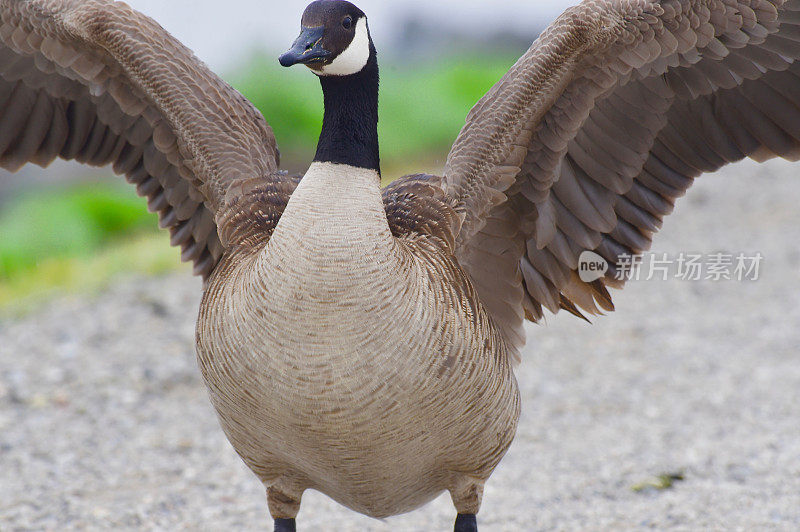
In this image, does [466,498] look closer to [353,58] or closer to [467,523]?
[467,523]

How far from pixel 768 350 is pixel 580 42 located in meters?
6.17

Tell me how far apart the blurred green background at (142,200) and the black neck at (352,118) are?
25.0ft

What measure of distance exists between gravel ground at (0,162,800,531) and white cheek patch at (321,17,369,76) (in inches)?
129

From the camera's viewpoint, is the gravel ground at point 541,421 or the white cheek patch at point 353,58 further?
the gravel ground at point 541,421

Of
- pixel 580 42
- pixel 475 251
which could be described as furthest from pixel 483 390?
pixel 580 42

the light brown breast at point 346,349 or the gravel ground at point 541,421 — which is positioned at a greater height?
the light brown breast at point 346,349

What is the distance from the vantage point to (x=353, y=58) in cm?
459

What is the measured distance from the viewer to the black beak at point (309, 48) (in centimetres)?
435

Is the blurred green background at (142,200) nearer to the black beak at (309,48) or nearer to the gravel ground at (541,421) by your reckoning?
the gravel ground at (541,421)

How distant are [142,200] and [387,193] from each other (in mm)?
12220

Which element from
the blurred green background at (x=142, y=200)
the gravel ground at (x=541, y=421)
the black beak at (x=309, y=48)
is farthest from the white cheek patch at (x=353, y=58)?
the blurred green background at (x=142, y=200)

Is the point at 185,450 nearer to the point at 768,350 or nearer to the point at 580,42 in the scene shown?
the point at 580,42

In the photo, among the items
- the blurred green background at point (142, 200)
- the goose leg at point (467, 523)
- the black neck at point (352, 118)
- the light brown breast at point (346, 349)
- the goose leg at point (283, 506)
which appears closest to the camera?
the light brown breast at point (346, 349)

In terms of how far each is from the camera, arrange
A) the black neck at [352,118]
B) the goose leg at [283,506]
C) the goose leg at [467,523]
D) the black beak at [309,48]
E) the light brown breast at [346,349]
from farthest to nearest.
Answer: the goose leg at [467,523], the goose leg at [283,506], the black neck at [352,118], the black beak at [309,48], the light brown breast at [346,349]
